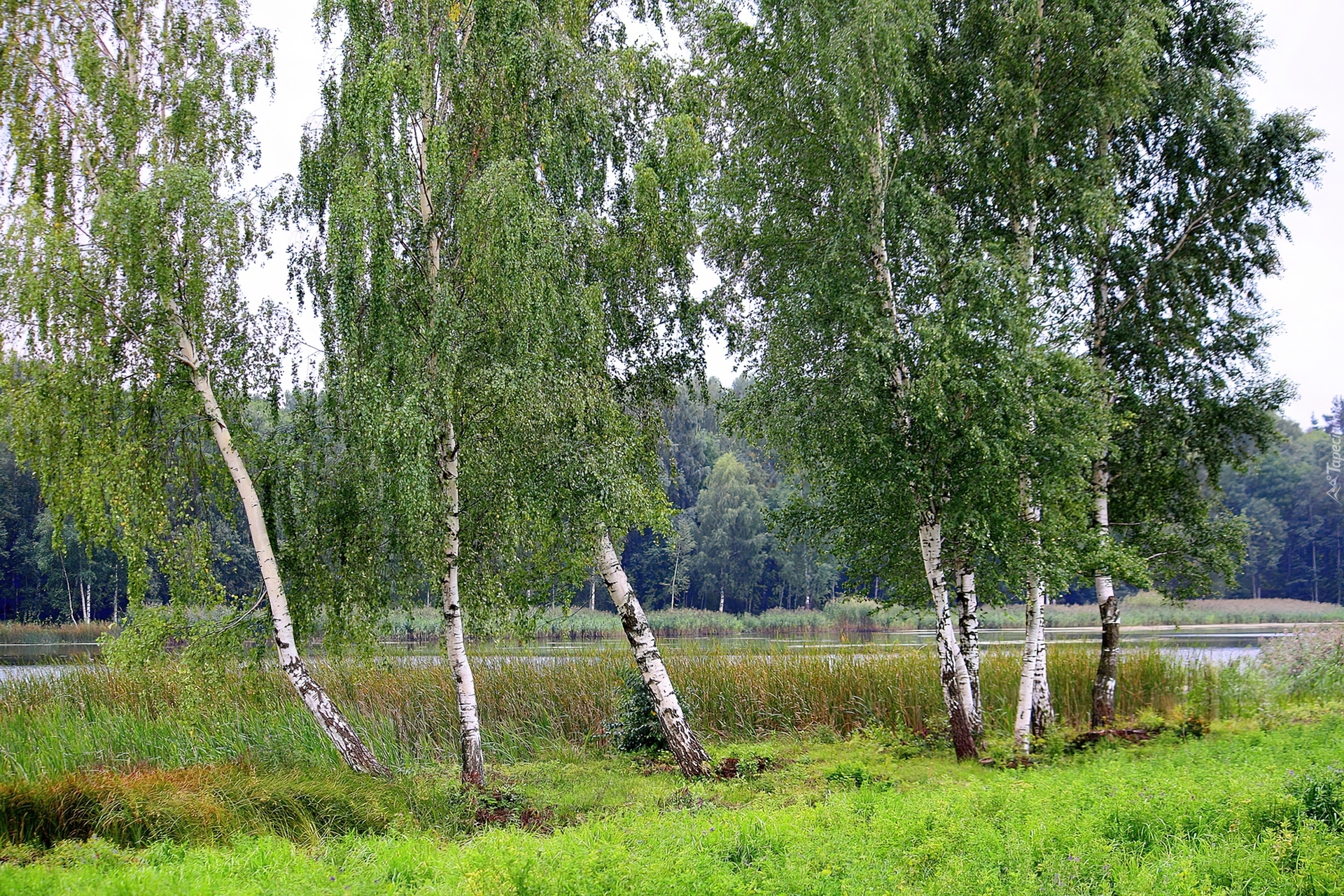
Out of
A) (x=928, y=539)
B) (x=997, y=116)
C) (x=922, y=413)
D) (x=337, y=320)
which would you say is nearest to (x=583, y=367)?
(x=337, y=320)

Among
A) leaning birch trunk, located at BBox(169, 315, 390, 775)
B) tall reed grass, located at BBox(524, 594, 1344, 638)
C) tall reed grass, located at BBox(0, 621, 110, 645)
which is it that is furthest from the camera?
tall reed grass, located at BBox(524, 594, 1344, 638)

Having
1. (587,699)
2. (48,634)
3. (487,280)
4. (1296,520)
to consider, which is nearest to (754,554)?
(48,634)

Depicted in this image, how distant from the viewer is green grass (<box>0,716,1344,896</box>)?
15.0 feet

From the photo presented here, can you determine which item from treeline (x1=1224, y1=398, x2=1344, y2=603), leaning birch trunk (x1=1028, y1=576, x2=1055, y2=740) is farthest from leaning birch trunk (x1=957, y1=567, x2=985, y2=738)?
treeline (x1=1224, y1=398, x2=1344, y2=603)

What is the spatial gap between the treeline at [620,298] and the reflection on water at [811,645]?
259cm

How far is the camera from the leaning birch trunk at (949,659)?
968 cm

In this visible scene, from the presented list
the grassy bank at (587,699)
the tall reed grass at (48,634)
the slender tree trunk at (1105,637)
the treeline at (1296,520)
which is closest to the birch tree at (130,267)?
the grassy bank at (587,699)

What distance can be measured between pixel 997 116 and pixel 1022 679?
6782 mm

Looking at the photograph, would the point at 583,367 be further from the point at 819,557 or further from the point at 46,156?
the point at 46,156

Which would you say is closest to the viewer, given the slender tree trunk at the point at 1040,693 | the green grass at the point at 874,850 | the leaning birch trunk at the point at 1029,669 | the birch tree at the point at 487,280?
the green grass at the point at 874,850

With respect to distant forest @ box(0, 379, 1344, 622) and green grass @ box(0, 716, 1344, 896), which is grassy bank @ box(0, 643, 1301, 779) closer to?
green grass @ box(0, 716, 1344, 896)

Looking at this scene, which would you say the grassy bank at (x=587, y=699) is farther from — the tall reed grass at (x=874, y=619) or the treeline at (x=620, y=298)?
the tall reed grass at (x=874, y=619)

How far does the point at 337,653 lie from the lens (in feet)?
31.7

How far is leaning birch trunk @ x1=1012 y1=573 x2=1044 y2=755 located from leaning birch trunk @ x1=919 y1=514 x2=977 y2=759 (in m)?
0.54
